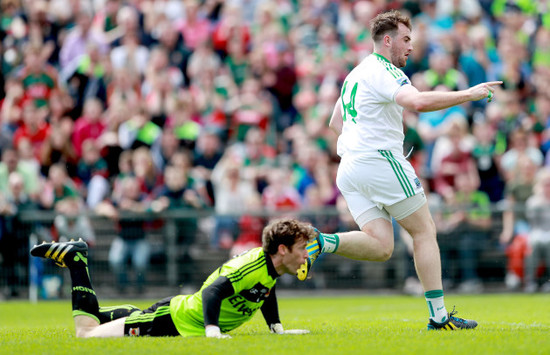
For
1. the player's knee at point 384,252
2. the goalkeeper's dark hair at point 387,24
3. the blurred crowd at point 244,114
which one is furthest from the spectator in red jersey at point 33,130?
the player's knee at point 384,252

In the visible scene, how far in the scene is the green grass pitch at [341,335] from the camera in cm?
627

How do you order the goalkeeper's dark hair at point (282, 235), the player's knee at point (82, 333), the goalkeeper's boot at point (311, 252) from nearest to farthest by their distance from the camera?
the goalkeeper's dark hair at point (282, 235) → the goalkeeper's boot at point (311, 252) → the player's knee at point (82, 333)

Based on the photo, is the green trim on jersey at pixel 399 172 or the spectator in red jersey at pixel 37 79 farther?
the spectator in red jersey at pixel 37 79

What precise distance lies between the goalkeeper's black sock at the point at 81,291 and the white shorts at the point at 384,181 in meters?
2.37

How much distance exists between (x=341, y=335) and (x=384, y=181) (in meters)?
1.33

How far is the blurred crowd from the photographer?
14719 millimetres

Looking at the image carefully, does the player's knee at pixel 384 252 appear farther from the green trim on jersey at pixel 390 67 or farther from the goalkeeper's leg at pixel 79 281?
the goalkeeper's leg at pixel 79 281

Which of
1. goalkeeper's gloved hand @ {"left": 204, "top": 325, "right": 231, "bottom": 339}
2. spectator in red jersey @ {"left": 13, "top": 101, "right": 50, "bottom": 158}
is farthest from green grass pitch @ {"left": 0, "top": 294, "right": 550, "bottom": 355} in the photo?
spectator in red jersey @ {"left": 13, "top": 101, "right": 50, "bottom": 158}

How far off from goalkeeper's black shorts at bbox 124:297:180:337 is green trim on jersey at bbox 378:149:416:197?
84.9 inches

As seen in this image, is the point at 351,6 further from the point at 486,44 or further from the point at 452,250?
the point at 452,250

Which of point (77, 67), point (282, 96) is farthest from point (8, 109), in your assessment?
point (282, 96)

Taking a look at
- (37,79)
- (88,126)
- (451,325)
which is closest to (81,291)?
(451,325)

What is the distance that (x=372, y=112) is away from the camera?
777 centimetres

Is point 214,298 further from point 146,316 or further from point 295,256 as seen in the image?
point 146,316
